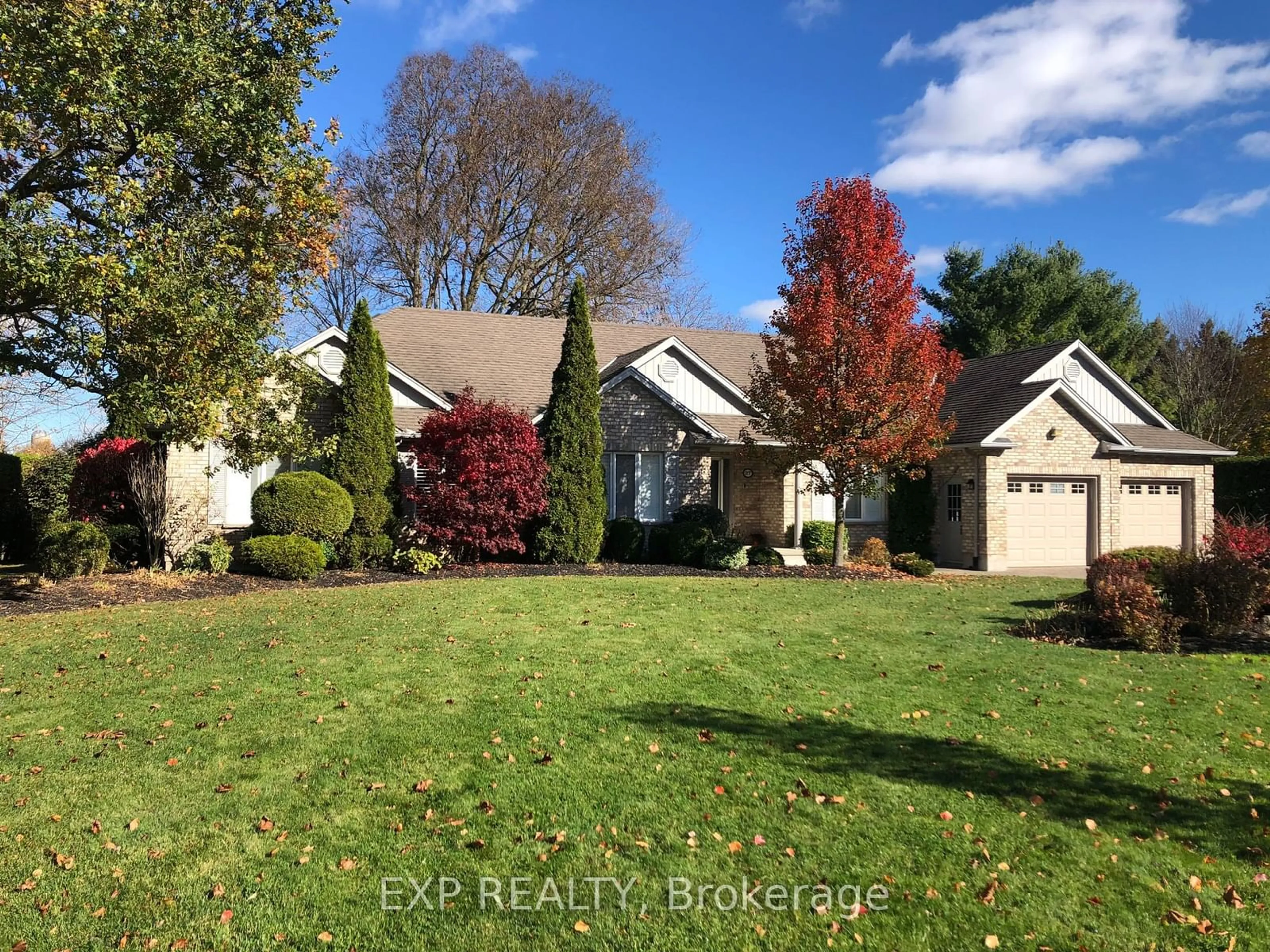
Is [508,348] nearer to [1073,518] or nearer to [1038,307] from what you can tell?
[1073,518]

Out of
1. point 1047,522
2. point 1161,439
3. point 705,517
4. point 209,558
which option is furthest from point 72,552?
point 1161,439

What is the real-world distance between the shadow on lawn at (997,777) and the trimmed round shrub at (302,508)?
10487 millimetres

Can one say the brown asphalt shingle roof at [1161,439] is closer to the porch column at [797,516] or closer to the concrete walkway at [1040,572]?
the concrete walkway at [1040,572]

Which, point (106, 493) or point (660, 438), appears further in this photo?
point (660, 438)

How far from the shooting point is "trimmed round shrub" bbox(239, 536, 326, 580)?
1412cm

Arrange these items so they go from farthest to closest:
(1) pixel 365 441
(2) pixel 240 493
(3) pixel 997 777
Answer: (2) pixel 240 493, (1) pixel 365 441, (3) pixel 997 777

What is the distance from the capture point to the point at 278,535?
14922mm

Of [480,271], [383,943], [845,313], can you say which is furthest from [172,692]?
[480,271]

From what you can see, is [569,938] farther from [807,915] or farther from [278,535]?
[278,535]

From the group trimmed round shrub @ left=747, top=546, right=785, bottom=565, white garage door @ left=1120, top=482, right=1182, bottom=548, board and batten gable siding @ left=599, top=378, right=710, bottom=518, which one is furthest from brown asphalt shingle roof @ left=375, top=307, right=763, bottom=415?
white garage door @ left=1120, top=482, right=1182, bottom=548

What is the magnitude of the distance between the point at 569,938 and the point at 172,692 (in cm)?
487

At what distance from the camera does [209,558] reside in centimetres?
1459

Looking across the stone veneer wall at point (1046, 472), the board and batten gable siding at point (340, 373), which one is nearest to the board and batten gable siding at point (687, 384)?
the board and batten gable siding at point (340, 373)

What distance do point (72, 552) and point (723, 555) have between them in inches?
462
